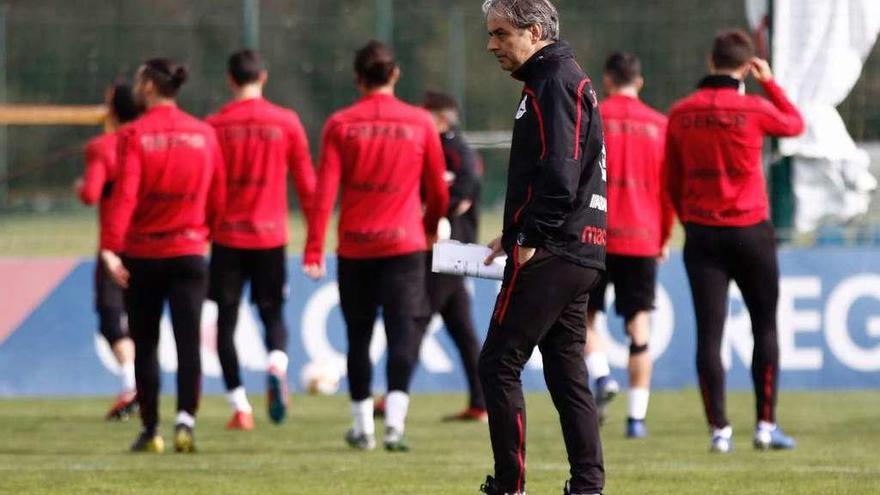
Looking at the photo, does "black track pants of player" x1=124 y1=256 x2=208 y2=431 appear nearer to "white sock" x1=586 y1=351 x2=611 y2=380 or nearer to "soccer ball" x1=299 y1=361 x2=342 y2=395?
"white sock" x1=586 y1=351 x2=611 y2=380

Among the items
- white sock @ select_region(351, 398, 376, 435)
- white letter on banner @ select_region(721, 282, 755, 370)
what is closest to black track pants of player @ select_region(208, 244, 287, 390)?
white sock @ select_region(351, 398, 376, 435)

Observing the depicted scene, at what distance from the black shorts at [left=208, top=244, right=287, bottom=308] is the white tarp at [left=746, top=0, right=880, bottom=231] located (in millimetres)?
4515

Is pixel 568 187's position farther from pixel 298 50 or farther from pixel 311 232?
pixel 298 50

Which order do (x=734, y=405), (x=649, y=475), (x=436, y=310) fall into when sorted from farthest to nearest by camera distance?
(x=734, y=405)
(x=436, y=310)
(x=649, y=475)

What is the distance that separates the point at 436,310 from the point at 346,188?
2144 millimetres

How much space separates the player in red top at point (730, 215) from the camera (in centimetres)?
1028

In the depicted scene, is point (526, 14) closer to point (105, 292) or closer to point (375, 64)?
point (375, 64)

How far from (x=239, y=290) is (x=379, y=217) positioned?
1.70 meters

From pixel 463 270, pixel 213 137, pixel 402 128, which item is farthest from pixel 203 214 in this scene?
pixel 463 270

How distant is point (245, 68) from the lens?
38.9 ft

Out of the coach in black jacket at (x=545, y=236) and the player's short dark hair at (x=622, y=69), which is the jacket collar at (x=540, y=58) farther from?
the player's short dark hair at (x=622, y=69)

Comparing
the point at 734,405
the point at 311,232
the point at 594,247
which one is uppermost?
the point at 594,247

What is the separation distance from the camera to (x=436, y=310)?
499 inches

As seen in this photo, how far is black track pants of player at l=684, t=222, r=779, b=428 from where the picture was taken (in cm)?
1026
